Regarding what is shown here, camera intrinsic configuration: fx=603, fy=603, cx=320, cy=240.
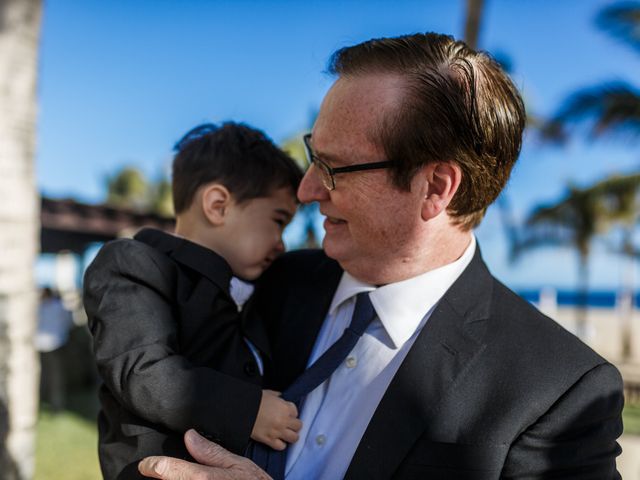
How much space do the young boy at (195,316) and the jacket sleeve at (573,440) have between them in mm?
676

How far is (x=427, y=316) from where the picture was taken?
2012 millimetres

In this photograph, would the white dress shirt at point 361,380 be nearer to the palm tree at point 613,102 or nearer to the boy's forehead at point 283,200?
the boy's forehead at point 283,200

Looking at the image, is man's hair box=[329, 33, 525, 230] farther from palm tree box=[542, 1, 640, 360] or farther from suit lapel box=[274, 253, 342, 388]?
palm tree box=[542, 1, 640, 360]

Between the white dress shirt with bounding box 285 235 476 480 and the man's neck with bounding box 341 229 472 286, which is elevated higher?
the man's neck with bounding box 341 229 472 286

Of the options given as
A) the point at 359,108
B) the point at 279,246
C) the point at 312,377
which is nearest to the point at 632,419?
the point at 279,246

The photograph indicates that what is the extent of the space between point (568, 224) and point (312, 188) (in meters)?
25.1

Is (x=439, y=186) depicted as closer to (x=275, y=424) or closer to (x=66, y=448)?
(x=275, y=424)

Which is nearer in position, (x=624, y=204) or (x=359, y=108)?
(x=359, y=108)

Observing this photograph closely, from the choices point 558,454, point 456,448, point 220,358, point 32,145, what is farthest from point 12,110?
point 558,454

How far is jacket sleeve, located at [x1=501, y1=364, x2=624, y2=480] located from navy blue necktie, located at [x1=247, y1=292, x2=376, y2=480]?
0.57 metres

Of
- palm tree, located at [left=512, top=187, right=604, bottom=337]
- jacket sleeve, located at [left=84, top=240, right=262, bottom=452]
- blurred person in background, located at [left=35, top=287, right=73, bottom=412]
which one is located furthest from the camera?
palm tree, located at [left=512, top=187, right=604, bottom=337]

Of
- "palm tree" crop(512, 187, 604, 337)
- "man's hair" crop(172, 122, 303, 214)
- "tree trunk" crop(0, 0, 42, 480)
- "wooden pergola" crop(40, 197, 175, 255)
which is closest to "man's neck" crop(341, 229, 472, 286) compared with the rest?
"man's hair" crop(172, 122, 303, 214)

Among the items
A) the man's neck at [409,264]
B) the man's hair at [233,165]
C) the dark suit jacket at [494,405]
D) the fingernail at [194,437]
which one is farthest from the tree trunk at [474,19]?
the fingernail at [194,437]

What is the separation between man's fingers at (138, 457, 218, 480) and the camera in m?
1.66
